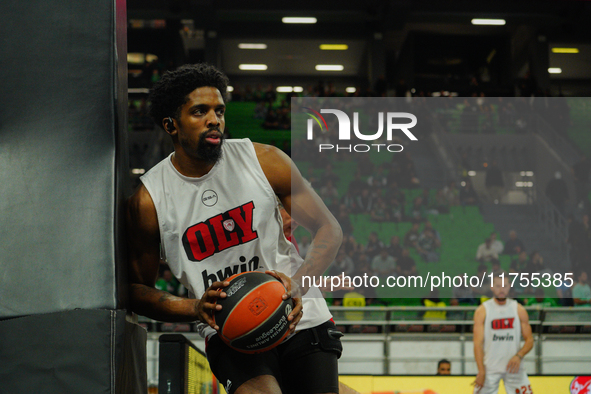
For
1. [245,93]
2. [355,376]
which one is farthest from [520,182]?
[355,376]

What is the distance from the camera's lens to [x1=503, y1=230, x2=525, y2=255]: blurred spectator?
14328 mm

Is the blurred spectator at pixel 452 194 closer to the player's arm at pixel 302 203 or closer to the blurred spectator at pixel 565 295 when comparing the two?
the blurred spectator at pixel 565 295

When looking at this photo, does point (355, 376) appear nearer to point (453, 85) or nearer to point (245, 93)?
point (245, 93)

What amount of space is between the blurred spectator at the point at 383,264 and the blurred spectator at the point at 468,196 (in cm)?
328

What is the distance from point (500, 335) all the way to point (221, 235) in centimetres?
602

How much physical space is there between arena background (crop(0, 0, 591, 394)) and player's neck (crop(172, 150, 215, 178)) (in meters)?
0.25

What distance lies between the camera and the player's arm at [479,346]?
295 inches

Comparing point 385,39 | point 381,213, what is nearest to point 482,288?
point 381,213

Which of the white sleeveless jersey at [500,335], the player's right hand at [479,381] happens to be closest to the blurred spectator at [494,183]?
the white sleeveless jersey at [500,335]

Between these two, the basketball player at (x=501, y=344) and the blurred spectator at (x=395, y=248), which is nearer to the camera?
the basketball player at (x=501, y=344)

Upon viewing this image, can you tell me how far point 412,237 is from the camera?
1440cm

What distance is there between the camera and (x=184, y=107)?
2779mm

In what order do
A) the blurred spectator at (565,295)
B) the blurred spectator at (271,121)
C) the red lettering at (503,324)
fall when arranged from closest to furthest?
the red lettering at (503,324)
the blurred spectator at (565,295)
the blurred spectator at (271,121)

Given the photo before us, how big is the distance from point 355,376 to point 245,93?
15306 mm
